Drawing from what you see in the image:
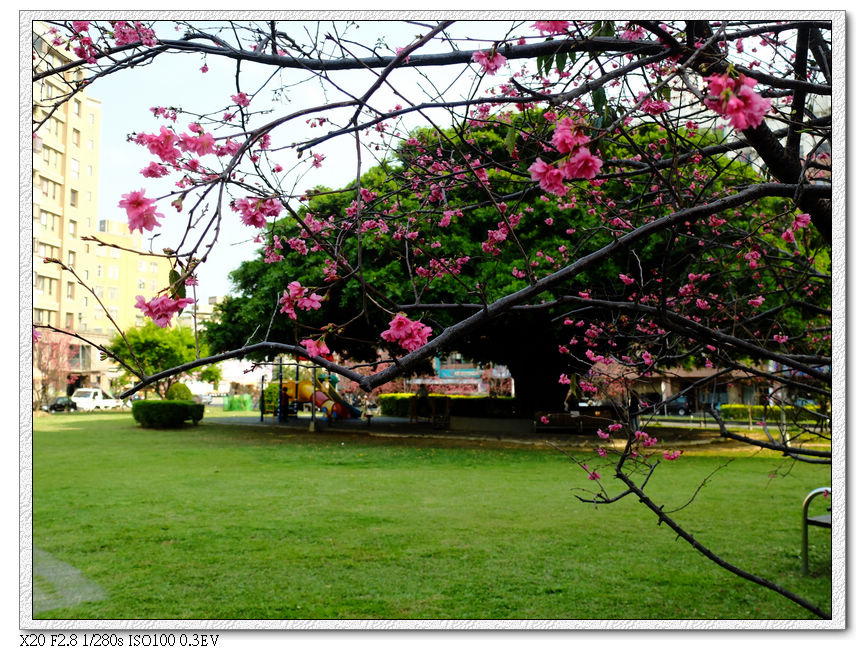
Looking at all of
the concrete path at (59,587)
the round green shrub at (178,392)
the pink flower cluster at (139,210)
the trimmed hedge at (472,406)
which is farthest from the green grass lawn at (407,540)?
the trimmed hedge at (472,406)

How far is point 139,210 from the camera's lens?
1.17 metres

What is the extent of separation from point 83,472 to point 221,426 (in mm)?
5265

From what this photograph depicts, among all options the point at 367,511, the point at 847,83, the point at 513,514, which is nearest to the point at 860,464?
the point at 847,83

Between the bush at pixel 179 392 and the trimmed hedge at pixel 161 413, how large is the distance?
269 millimetres

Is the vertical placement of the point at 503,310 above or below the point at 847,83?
below

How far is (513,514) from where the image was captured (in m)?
4.90

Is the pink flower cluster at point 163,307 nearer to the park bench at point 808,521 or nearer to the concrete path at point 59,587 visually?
the concrete path at point 59,587

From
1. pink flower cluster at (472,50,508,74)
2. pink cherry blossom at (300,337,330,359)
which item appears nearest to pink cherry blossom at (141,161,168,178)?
pink cherry blossom at (300,337,330,359)

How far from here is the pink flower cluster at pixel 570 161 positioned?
104 centimetres

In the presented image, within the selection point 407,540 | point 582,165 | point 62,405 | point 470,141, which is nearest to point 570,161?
point 582,165

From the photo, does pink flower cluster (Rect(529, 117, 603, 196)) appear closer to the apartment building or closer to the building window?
the apartment building

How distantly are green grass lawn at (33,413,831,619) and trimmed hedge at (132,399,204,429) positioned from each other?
339 centimetres

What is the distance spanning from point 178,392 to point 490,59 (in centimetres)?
1177
